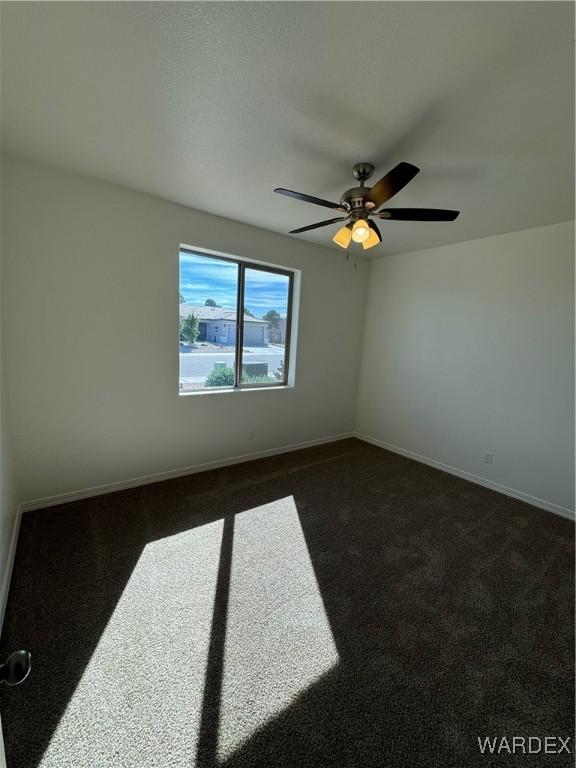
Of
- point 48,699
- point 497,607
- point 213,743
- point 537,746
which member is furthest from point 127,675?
point 497,607

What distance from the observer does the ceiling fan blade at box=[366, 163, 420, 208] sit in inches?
57.5

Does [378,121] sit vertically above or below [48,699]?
above

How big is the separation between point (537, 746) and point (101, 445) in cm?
306

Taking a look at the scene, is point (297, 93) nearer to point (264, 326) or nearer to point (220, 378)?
point (264, 326)

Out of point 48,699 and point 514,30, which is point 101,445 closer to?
point 48,699

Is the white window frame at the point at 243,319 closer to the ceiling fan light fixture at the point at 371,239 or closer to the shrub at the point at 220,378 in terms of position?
the shrub at the point at 220,378

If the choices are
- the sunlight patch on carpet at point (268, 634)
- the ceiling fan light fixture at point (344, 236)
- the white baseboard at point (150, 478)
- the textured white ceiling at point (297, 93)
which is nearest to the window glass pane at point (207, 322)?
the white baseboard at point (150, 478)

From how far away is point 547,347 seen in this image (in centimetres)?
287

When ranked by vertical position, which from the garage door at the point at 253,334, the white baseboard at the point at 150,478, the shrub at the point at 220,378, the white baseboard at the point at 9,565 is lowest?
the white baseboard at the point at 9,565

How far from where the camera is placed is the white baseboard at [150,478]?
8.16 ft

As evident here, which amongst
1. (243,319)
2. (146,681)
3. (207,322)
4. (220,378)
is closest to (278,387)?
(220,378)

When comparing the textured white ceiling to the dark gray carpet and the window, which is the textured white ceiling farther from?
the dark gray carpet

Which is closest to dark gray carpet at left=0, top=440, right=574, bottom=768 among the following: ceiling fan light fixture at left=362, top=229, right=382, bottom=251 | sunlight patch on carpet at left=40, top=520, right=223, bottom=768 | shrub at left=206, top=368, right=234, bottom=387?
sunlight patch on carpet at left=40, top=520, right=223, bottom=768

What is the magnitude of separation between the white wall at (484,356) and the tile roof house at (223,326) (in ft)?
5.66
